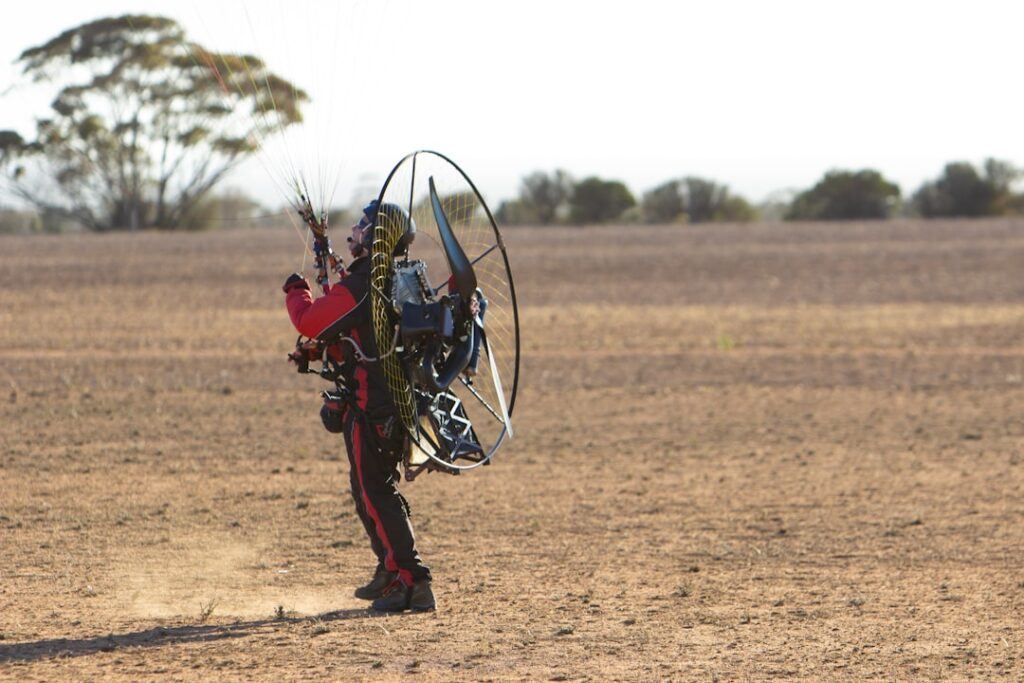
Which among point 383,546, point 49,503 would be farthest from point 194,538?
point 383,546

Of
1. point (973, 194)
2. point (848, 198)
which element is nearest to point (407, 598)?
point (848, 198)

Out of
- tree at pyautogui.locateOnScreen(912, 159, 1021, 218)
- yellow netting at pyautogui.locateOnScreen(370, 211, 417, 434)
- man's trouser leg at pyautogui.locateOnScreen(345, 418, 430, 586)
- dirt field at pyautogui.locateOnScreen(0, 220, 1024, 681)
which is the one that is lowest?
dirt field at pyautogui.locateOnScreen(0, 220, 1024, 681)

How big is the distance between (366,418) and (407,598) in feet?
3.48

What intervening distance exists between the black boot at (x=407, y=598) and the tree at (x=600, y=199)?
50088mm

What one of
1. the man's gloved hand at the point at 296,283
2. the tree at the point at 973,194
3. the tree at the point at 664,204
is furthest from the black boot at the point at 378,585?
the tree at the point at 973,194

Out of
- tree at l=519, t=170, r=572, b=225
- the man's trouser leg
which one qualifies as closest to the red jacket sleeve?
the man's trouser leg

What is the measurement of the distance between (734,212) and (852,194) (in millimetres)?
4845

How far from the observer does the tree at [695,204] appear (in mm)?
57750

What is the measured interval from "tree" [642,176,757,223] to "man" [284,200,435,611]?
50.2 meters

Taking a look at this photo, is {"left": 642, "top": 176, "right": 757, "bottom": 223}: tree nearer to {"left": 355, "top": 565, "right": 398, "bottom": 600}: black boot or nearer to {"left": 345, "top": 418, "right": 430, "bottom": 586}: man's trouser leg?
{"left": 355, "top": 565, "right": 398, "bottom": 600}: black boot

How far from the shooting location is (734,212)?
→ 58250 millimetres

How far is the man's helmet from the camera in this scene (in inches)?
277

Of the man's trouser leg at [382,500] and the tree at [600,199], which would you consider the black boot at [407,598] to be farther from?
the tree at [600,199]

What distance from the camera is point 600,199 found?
58.1 metres
